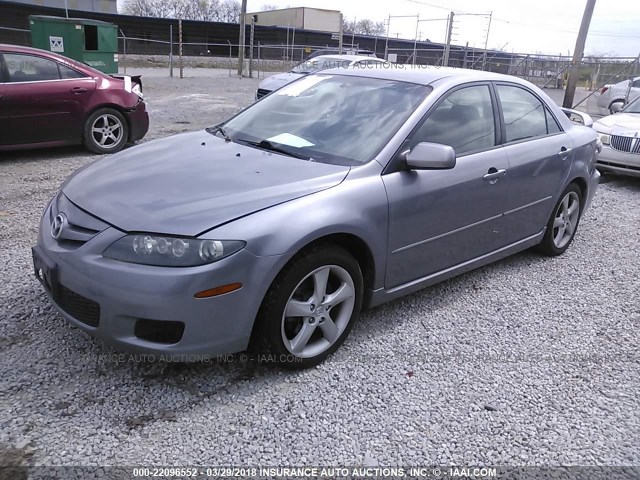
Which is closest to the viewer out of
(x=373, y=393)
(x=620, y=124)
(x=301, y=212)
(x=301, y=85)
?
(x=301, y=212)

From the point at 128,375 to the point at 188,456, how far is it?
2.33 ft

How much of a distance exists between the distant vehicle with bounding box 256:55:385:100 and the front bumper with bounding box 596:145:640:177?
5.65 metres

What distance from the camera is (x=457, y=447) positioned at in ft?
8.43

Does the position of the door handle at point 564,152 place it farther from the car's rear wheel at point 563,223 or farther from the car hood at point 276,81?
the car hood at point 276,81

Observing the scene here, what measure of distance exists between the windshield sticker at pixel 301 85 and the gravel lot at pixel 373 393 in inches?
68.3

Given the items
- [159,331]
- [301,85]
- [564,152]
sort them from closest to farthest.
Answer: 1. [159,331]
2. [301,85]
3. [564,152]

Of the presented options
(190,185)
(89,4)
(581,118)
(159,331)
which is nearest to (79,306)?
(159,331)

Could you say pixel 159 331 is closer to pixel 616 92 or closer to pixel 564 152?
pixel 564 152

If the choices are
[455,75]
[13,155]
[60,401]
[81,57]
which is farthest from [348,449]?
[81,57]

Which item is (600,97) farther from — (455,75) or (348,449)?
(348,449)

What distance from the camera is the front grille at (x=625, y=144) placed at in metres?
8.11

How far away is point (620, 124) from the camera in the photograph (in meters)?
8.64

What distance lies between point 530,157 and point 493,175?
607mm

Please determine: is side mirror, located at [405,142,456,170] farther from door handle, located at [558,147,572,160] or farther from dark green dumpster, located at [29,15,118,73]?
dark green dumpster, located at [29,15,118,73]
